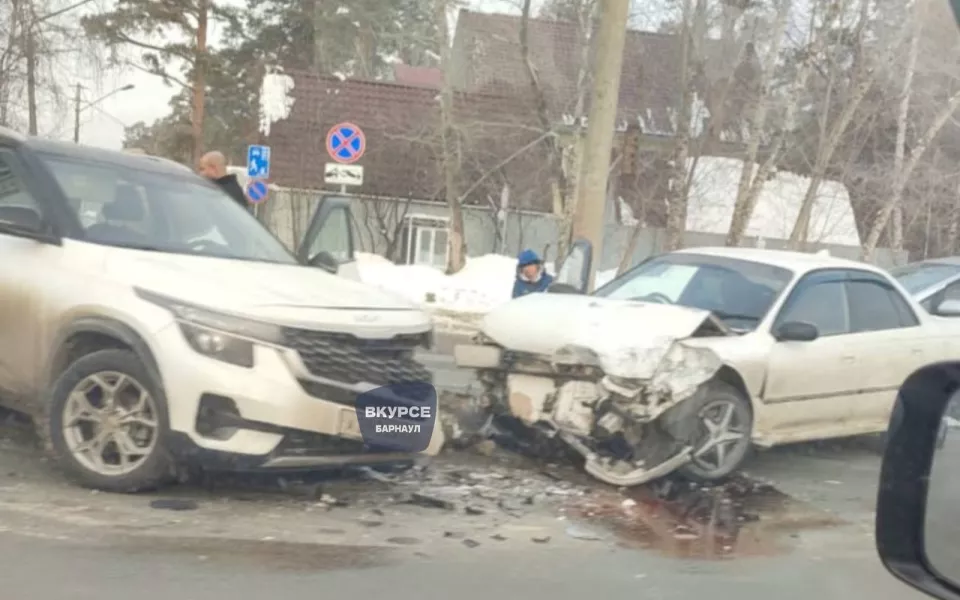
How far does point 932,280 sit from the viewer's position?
1370 cm

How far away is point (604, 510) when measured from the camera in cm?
675

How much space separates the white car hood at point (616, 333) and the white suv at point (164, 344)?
0.89 metres

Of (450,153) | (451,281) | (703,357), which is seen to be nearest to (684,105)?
(450,153)

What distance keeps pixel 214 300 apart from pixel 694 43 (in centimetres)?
1775

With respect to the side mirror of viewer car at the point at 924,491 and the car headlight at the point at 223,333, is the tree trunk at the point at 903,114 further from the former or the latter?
the side mirror of viewer car at the point at 924,491

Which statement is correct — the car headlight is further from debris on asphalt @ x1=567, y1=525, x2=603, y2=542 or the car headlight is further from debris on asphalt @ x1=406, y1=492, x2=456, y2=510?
debris on asphalt @ x1=567, y1=525, x2=603, y2=542

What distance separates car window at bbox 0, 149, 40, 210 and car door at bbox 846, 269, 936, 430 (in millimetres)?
5646

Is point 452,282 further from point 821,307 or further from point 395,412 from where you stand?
point 395,412

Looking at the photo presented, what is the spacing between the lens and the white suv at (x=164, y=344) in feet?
19.0

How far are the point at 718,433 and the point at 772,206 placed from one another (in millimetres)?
29497

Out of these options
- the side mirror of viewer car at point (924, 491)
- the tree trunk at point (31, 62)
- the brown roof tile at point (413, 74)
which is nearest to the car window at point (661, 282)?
the side mirror of viewer car at point (924, 491)

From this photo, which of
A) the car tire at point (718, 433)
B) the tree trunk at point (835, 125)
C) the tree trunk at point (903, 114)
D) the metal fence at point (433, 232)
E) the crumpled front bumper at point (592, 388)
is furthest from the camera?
the metal fence at point (433, 232)

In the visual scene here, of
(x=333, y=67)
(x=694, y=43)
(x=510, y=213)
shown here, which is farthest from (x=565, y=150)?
(x=333, y=67)

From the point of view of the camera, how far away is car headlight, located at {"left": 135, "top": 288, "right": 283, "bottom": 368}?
19.0ft
